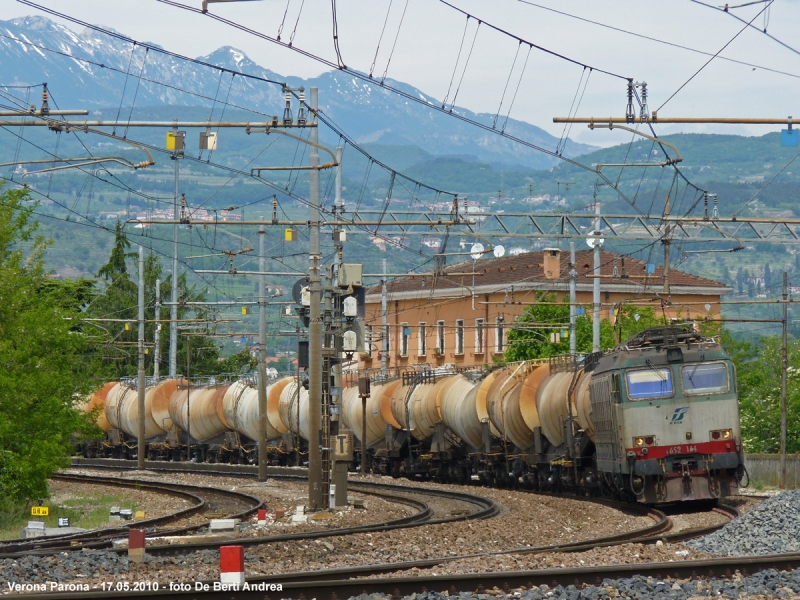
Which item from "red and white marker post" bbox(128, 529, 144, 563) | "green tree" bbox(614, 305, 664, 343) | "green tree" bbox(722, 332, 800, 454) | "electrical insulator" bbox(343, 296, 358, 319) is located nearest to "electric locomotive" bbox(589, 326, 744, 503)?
"electrical insulator" bbox(343, 296, 358, 319)

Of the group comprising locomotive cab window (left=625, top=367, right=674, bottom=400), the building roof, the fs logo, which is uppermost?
the building roof

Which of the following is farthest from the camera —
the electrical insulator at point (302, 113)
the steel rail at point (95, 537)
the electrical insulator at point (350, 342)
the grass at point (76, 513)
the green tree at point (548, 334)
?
the green tree at point (548, 334)

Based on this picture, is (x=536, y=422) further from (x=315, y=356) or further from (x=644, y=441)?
(x=315, y=356)

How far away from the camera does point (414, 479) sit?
4297cm

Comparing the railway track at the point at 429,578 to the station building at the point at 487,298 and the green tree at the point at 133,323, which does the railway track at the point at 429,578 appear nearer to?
the station building at the point at 487,298

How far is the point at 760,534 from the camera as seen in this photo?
52.4ft

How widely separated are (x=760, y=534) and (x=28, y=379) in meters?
17.1

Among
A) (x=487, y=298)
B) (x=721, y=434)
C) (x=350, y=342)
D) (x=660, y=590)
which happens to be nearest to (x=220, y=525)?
(x=350, y=342)

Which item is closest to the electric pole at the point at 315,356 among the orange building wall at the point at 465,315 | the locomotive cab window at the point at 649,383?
the locomotive cab window at the point at 649,383

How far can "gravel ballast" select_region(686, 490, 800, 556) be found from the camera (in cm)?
1501

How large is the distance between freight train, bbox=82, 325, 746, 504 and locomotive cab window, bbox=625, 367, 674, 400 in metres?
0.02

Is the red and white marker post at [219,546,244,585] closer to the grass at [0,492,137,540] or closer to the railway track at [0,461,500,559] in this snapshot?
the railway track at [0,461,500,559]

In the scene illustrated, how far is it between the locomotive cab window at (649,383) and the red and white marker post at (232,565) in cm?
1316

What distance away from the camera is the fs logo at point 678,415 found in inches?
893
